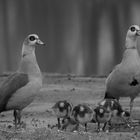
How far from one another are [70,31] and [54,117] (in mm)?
16040

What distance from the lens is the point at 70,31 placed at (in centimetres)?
2642

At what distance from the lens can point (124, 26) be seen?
26188 mm

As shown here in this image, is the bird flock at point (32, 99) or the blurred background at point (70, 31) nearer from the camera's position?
the bird flock at point (32, 99)

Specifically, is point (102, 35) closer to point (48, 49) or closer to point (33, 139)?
point (48, 49)

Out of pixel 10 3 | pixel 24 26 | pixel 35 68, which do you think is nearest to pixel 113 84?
pixel 35 68

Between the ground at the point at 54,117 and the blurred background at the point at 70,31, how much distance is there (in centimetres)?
332

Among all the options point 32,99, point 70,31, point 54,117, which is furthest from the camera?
point 70,31

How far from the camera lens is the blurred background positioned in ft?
65.5

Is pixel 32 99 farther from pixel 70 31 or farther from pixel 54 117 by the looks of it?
pixel 70 31

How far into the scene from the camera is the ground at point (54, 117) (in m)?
8.04

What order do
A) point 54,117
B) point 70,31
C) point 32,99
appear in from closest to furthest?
point 32,99, point 54,117, point 70,31

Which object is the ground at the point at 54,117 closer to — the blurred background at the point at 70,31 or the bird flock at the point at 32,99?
the bird flock at the point at 32,99

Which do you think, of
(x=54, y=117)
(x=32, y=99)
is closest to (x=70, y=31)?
(x=54, y=117)

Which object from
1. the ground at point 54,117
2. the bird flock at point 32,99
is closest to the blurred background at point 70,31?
the ground at point 54,117
